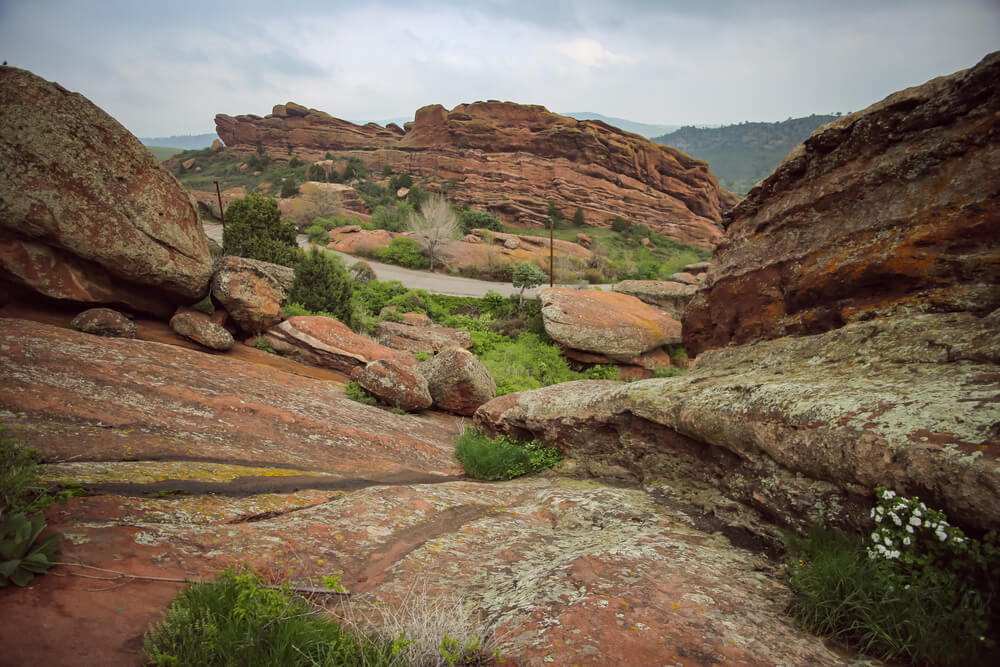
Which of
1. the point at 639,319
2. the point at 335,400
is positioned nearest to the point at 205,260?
the point at 335,400

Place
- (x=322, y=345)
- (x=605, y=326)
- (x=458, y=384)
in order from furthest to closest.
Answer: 1. (x=605, y=326)
2. (x=322, y=345)
3. (x=458, y=384)

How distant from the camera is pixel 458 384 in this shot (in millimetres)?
9156

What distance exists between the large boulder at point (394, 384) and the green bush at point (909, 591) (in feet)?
21.9

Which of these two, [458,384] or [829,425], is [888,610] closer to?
[829,425]

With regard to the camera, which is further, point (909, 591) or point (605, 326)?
point (605, 326)

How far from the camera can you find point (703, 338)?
721cm

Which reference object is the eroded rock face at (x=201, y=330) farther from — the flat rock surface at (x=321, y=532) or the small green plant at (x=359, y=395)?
the small green plant at (x=359, y=395)

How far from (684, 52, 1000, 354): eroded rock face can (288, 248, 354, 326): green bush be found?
1122 cm

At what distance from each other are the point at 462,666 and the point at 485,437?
4.86 metres

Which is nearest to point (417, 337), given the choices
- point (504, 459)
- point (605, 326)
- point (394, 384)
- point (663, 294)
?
point (605, 326)

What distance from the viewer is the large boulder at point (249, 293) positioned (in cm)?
973

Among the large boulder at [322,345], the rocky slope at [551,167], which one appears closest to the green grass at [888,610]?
the large boulder at [322,345]

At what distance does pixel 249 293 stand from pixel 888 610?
1075 cm

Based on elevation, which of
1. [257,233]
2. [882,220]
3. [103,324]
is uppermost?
[882,220]
